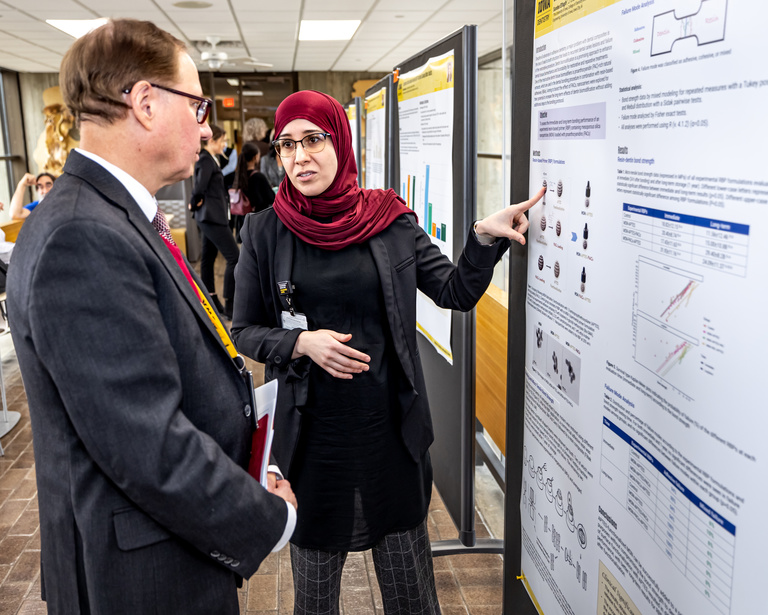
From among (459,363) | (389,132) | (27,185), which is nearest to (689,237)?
(459,363)

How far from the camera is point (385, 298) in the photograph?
5.80 feet

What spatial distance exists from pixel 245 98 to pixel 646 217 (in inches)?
639

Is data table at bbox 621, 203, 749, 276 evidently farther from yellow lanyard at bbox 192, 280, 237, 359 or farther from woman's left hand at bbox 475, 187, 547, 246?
yellow lanyard at bbox 192, 280, 237, 359

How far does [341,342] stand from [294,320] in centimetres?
17

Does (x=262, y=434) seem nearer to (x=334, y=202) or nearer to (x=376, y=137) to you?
(x=334, y=202)

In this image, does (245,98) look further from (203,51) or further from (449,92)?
(449,92)

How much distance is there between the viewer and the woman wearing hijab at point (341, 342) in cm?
178

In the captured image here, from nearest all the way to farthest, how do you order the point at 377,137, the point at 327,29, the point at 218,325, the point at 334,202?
the point at 218,325, the point at 334,202, the point at 377,137, the point at 327,29

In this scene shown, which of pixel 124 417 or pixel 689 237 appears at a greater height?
pixel 689 237

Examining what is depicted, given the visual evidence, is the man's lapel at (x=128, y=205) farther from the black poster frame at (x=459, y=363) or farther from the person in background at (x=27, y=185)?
the person in background at (x=27, y=185)

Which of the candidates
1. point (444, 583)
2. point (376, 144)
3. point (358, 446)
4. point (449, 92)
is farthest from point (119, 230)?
point (376, 144)

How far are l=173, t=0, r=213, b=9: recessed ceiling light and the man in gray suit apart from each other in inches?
300

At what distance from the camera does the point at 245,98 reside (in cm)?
1612

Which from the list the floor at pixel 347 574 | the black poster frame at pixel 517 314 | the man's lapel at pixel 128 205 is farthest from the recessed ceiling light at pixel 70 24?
the man's lapel at pixel 128 205
